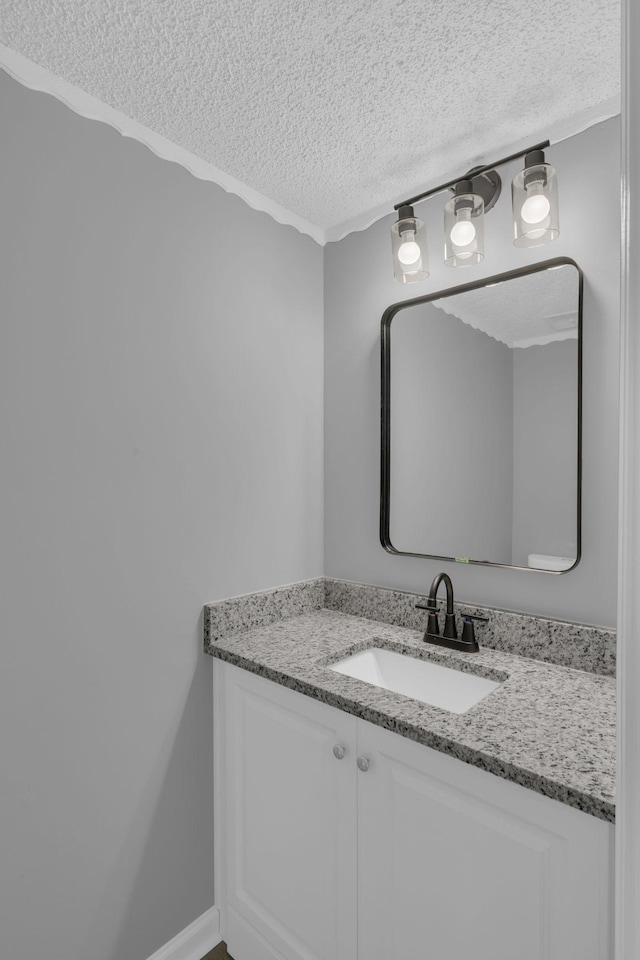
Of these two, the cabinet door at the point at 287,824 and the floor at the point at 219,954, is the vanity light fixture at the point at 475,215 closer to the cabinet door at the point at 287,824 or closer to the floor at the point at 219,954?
the cabinet door at the point at 287,824

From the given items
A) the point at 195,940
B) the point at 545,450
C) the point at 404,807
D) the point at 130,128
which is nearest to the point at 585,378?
the point at 545,450

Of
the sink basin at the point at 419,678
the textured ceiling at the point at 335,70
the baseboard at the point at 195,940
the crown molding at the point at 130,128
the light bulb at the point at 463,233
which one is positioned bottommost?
the baseboard at the point at 195,940

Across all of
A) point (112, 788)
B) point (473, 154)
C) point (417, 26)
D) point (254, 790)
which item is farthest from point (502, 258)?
point (112, 788)

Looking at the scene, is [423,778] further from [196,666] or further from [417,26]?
[417,26]

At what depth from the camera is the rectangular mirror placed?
4.55 feet

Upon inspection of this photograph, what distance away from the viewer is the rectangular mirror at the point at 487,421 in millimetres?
1388

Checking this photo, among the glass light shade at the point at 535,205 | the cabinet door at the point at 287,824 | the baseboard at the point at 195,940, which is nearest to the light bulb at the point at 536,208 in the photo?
the glass light shade at the point at 535,205

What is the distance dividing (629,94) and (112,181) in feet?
4.22

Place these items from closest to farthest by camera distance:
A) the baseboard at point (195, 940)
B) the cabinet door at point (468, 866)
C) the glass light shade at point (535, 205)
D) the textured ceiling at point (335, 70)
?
the cabinet door at point (468, 866)
the textured ceiling at point (335, 70)
the glass light shade at point (535, 205)
the baseboard at point (195, 940)

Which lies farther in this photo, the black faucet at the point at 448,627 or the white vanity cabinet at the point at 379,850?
the black faucet at the point at 448,627

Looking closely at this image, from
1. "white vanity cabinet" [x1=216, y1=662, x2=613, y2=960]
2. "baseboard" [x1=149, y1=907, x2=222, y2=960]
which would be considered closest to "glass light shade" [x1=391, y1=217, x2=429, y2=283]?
"white vanity cabinet" [x1=216, y1=662, x2=613, y2=960]

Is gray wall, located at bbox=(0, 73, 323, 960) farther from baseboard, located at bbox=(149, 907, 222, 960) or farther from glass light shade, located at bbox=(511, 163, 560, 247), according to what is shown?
glass light shade, located at bbox=(511, 163, 560, 247)

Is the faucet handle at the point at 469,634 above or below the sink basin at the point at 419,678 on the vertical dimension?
above

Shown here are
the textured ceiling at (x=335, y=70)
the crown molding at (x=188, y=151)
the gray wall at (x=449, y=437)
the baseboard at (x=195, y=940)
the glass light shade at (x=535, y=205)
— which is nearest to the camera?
the textured ceiling at (x=335, y=70)
